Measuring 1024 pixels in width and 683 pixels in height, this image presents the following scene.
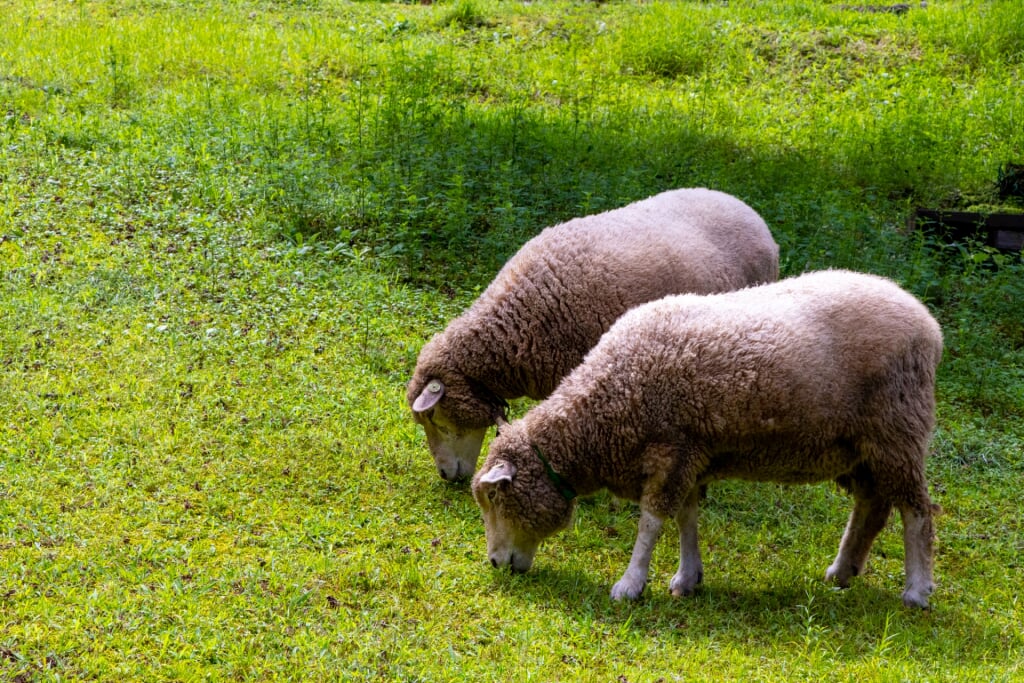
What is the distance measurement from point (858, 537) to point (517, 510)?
1.78 metres

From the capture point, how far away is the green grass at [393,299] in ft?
16.1

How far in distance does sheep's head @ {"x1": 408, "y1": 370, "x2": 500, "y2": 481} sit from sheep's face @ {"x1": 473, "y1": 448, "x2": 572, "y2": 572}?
0.95 m

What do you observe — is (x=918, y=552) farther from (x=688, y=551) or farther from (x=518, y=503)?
(x=518, y=503)

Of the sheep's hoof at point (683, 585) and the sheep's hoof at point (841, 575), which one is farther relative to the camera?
the sheep's hoof at point (841, 575)

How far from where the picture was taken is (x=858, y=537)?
574 centimetres

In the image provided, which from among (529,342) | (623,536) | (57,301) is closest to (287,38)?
(57,301)

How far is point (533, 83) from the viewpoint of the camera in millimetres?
13164

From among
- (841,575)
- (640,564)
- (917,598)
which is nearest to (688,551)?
(640,564)

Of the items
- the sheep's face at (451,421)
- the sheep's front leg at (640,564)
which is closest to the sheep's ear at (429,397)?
the sheep's face at (451,421)

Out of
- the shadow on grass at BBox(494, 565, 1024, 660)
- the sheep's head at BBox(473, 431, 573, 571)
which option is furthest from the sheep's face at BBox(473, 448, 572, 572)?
the shadow on grass at BBox(494, 565, 1024, 660)

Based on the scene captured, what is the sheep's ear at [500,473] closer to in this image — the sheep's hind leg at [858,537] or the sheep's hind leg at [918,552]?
the sheep's hind leg at [858,537]

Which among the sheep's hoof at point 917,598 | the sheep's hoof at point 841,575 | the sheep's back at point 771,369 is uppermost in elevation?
the sheep's back at point 771,369

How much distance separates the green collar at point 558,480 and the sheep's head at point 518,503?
0.01 m

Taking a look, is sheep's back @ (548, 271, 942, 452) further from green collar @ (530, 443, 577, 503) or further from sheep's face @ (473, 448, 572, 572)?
sheep's face @ (473, 448, 572, 572)
